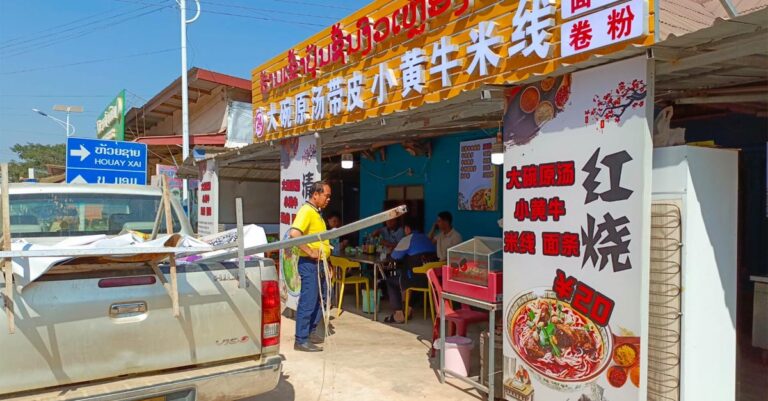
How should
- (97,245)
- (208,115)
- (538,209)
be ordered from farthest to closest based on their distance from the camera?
1. (208,115)
2. (538,209)
3. (97,245)

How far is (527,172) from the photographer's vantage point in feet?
13.0

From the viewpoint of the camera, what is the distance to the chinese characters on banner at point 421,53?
3.69 metres

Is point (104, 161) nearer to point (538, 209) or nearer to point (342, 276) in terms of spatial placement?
point (342, 276)

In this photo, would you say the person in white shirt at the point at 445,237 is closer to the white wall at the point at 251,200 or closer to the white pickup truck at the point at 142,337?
the white pickup truck at the point at 142,337

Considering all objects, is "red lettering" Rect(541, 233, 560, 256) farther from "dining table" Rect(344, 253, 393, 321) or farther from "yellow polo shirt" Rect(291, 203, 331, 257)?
"dining table" Rect(344, 253, 393, 321)

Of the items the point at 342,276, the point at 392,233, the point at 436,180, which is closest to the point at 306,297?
the point at 342,276

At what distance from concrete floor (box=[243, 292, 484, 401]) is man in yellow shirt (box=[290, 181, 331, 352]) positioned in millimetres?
230

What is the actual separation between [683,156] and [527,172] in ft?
3.46

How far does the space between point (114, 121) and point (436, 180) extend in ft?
51.2

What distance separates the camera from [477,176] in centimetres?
793

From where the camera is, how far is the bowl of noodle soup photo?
3451mm

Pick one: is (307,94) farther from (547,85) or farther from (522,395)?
(522,395)

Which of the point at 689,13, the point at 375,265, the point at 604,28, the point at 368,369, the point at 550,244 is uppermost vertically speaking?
the point at 689,13

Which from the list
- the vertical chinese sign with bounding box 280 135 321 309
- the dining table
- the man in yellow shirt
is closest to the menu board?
the dining table
